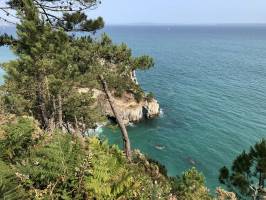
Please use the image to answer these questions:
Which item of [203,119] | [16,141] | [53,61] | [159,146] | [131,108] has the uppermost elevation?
[16,141]

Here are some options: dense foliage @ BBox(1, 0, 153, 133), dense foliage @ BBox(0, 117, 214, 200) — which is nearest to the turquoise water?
dense foliage @ BBox(1, 0, 153, 133)

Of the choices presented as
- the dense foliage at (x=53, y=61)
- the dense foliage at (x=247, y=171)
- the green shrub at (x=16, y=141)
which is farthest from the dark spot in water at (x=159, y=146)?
the green shrub at (x=16, y=141)

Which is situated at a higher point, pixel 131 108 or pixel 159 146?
pixel 131 108

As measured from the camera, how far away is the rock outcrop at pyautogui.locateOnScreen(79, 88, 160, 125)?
53.8m

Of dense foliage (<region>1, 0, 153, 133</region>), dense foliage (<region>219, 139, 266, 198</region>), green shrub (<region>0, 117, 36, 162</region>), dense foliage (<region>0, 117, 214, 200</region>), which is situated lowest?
dense foliage (<region>219, 139, 266, 198</region>)

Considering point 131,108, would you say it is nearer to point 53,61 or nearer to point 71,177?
point 53,61

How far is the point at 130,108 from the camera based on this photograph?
54688mm

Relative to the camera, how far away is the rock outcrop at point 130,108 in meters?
53.8

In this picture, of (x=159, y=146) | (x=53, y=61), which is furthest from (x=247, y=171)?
(x=159, y=146)

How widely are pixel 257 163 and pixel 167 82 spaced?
6289 centimetres

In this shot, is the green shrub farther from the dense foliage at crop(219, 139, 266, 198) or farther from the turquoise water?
the turquoise water

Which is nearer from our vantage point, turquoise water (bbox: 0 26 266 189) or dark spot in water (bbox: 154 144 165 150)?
turquoise water (bbox: 0 26 266 189)

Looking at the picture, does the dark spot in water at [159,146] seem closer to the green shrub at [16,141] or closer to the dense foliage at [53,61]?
the dense foliage at [53,61]

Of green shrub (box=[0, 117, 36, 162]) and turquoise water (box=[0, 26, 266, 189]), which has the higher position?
green shrub (box=[0, 117, 36, 162])
